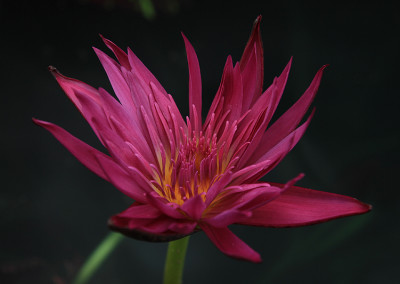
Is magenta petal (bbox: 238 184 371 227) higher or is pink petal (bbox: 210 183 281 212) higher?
pink petal (bbox: 210 183 281 212)

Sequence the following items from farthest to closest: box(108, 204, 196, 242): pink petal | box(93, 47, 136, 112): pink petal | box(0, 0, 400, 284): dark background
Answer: box(0, 0, 400, 284): dark background
box(93, 47, 136, 112): pink petal
box(108, 204, 196, 242): pink petal

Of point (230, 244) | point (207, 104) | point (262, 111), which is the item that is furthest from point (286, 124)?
point (207, 104)

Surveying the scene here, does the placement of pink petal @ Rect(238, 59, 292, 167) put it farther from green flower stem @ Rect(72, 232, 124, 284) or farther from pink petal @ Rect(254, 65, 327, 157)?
green flower stem @ Rect(72, 232, 124, 284)

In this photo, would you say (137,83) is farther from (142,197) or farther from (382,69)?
(382,69)

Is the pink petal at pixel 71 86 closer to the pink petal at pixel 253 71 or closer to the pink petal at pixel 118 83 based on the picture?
the pink petal at pixel 118 83

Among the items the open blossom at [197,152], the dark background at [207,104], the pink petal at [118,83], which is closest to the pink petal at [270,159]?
the open blossom at [197,152]

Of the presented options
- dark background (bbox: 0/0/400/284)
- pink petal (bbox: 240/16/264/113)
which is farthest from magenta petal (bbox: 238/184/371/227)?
dark background (bbox: 0/0/400/284)

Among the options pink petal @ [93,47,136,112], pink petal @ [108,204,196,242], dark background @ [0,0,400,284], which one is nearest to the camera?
pink petal @ [108,204,196,242]
